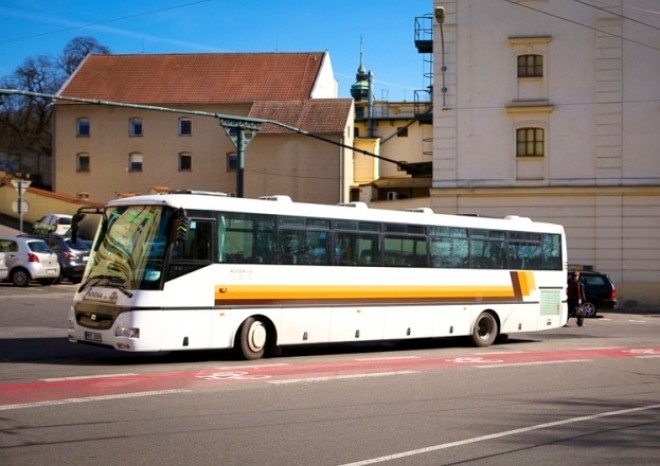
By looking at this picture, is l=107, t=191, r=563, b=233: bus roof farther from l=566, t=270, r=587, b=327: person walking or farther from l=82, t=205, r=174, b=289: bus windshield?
l=566, t=270, r=587, b=327: person walking

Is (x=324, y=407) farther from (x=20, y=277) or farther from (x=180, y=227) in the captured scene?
(x=20, y=277)

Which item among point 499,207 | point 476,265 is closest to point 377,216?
point 476,265

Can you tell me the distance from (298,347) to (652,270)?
75.4 ft

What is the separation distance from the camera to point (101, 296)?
620 inches

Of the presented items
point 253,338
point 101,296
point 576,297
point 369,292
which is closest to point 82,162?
point 576,297

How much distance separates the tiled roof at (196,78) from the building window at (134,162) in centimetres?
397

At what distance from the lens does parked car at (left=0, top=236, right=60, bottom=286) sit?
34531 mm

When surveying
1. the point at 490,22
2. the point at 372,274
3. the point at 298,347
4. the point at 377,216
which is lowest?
the point at 298,347

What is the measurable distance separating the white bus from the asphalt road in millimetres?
678

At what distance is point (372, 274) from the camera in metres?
19.5

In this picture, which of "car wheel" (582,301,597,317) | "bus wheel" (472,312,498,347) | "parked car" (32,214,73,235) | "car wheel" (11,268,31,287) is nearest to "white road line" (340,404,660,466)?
"bus wheel" (472,312,498,347)

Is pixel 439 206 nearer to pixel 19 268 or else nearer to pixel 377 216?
pixel 19 268

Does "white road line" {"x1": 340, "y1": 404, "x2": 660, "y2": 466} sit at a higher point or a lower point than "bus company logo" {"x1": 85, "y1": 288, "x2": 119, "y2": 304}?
lower

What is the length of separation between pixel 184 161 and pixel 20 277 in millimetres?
35600
